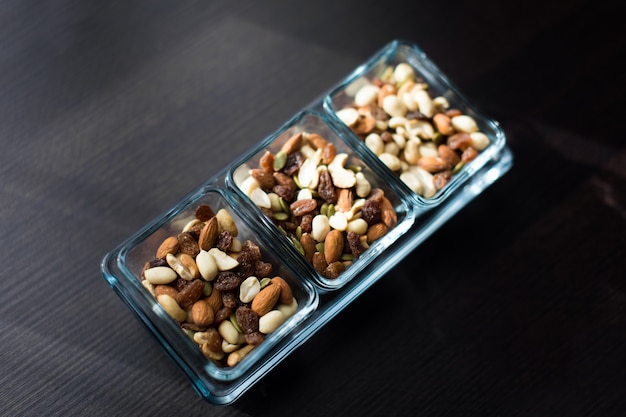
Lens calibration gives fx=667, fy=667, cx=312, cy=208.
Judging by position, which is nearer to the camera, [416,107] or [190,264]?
[190,264]

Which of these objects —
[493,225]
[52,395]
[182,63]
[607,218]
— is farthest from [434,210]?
[52,395]

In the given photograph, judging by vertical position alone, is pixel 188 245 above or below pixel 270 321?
above

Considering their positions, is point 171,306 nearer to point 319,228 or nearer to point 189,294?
point 189,294

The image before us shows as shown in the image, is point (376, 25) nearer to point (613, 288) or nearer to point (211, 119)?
point (211, 119)

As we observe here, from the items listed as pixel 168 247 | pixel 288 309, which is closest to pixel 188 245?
pixel 168 247

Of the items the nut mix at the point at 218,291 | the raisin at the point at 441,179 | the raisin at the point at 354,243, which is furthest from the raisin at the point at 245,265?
the raisin at the point at 441,179
